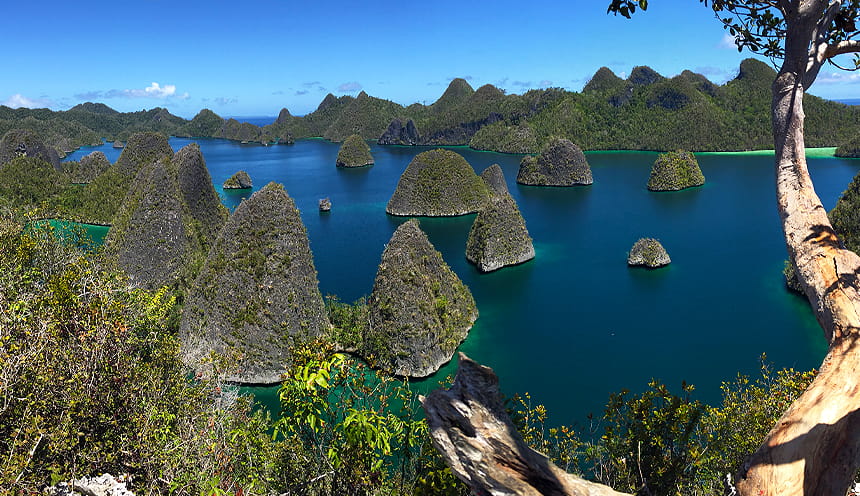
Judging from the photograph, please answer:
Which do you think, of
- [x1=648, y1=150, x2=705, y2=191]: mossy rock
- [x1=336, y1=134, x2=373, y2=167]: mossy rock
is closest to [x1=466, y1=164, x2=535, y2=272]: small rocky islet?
[x1=648, y1=150, x2=705, y2=191]: mossy rock

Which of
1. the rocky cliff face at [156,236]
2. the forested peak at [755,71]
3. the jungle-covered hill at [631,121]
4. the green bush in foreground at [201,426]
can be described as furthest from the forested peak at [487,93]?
the green bush in foreground at [201,426]

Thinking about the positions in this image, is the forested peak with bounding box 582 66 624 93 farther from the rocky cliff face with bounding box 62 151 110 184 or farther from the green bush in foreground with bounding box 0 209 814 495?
the green bush in foreground with bounding box 0 209 814 495

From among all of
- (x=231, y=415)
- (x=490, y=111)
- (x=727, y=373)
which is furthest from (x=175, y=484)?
(x=490, y=111)

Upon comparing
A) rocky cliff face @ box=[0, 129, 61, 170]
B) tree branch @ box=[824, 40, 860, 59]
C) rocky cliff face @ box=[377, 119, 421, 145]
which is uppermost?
rocky cliff face @ box=[377, 119, 421, 145]

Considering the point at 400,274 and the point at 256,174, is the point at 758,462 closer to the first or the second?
the point at 400,274

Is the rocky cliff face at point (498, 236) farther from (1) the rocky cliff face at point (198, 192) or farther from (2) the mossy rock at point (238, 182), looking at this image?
(2) the mossy rock at point (238, 182)

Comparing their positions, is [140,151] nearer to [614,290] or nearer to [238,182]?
[238,182]
